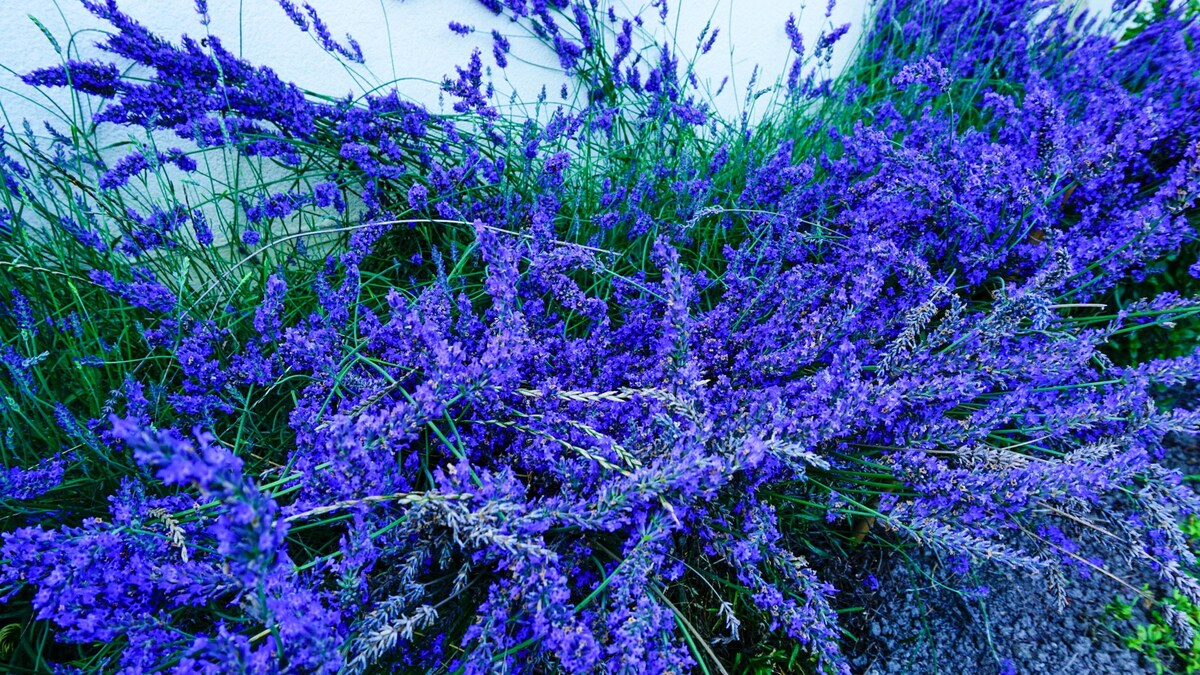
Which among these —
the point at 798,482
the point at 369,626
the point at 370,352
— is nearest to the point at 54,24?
the point at 370,352

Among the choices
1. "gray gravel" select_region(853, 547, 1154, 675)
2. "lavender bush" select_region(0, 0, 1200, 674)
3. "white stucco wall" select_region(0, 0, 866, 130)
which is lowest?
"gray gravel" select_region(853, 547, 1154, 675)

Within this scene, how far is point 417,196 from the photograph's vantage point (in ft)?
6.56

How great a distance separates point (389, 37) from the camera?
106 inches

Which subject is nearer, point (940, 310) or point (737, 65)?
point (940, 310)

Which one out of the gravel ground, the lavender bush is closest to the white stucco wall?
the lavender bush

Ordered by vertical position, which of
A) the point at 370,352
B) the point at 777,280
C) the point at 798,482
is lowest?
the point at 798,482

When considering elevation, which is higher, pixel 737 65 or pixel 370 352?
pixel 737 65

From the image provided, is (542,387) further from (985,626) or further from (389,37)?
(389,37)

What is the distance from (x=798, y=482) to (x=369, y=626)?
107 cm

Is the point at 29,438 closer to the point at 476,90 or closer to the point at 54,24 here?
the point at 54,24

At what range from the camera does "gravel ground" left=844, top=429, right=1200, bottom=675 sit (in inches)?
68.2

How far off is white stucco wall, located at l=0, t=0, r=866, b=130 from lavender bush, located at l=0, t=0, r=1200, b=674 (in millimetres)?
123

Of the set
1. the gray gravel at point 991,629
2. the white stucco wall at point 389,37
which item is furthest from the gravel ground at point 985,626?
the white stucco wall at point 389,37

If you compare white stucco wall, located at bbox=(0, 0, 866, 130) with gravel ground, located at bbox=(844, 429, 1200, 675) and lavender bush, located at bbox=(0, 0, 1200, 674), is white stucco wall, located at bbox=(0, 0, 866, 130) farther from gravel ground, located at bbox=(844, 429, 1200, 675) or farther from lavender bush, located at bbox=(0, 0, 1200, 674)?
gravel ground, located at bbox=(844, 429, 1200, 675)
